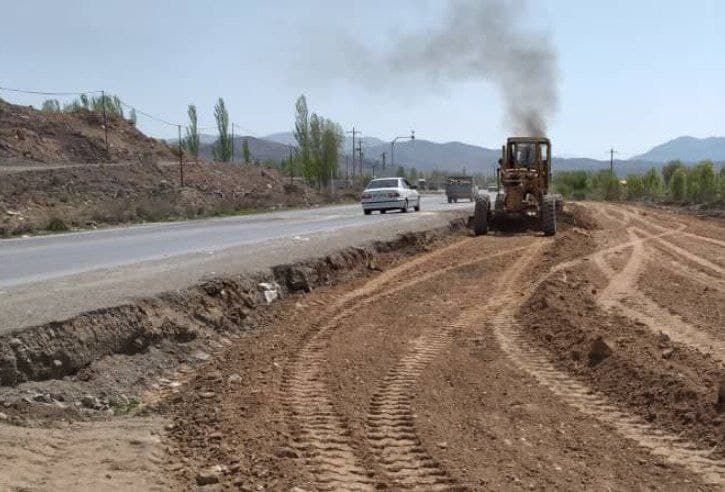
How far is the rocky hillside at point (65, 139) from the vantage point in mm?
52000

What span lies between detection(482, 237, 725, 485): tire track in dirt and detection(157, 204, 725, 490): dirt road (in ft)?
0.06

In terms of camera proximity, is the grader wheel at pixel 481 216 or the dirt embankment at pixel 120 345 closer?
the dirt embankment at pixel 120 345

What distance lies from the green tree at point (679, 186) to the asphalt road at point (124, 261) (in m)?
40.5

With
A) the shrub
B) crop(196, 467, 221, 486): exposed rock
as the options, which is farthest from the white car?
crop(196, 467, 221, 486): exposed rock

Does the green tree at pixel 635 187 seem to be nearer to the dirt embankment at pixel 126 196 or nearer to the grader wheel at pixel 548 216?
the dirt embankment at pixel 126 196

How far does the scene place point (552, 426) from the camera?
595 cm

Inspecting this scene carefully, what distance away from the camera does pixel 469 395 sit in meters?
6.84

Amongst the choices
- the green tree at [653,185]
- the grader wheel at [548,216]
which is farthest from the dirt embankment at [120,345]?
the green tree at [653,185]

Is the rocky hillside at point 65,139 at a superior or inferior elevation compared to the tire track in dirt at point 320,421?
superior

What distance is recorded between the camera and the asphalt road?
30.7ft

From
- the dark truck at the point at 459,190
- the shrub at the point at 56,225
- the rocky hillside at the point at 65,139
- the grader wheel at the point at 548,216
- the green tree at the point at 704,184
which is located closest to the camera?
the grader wheel at the point at 548,216

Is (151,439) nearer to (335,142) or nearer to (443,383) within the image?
(443,383)

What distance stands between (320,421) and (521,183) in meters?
19.5

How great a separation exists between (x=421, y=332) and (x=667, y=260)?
11.0 meters
